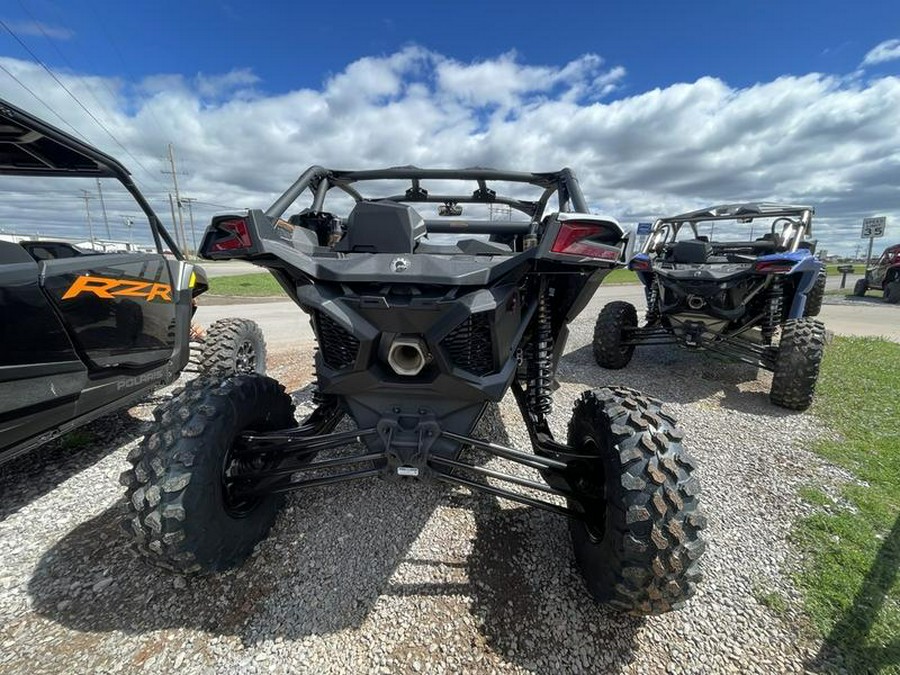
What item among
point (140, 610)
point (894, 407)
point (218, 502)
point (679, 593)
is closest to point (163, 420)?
point (218, 502)

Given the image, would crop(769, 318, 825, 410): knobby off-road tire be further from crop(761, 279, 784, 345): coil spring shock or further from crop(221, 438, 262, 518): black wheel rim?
crop(221, 438, 262, 518): black wheel rim

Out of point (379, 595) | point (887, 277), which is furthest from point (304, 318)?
point (887, 277)

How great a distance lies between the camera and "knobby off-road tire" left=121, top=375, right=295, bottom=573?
1.68 m

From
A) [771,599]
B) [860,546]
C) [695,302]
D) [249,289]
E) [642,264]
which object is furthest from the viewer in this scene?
[249,289]

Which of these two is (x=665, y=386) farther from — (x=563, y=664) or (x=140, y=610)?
(x=140, y=610)

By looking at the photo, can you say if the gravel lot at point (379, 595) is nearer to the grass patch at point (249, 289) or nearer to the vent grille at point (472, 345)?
the vent grille at point (472, 345)

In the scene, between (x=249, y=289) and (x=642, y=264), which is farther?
(x=249, y=289)

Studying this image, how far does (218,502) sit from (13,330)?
1385 mm

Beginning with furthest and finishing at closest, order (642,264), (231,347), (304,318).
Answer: (304,318), (642,264), (231,347)

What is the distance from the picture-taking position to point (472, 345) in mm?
1938

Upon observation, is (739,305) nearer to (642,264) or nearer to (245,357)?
(642,264)

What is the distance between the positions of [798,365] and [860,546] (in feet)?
8.06

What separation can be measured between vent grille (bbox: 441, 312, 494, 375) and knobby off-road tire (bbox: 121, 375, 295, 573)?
1.06 m

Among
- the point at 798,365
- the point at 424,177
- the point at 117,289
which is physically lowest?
the point at 798,365
